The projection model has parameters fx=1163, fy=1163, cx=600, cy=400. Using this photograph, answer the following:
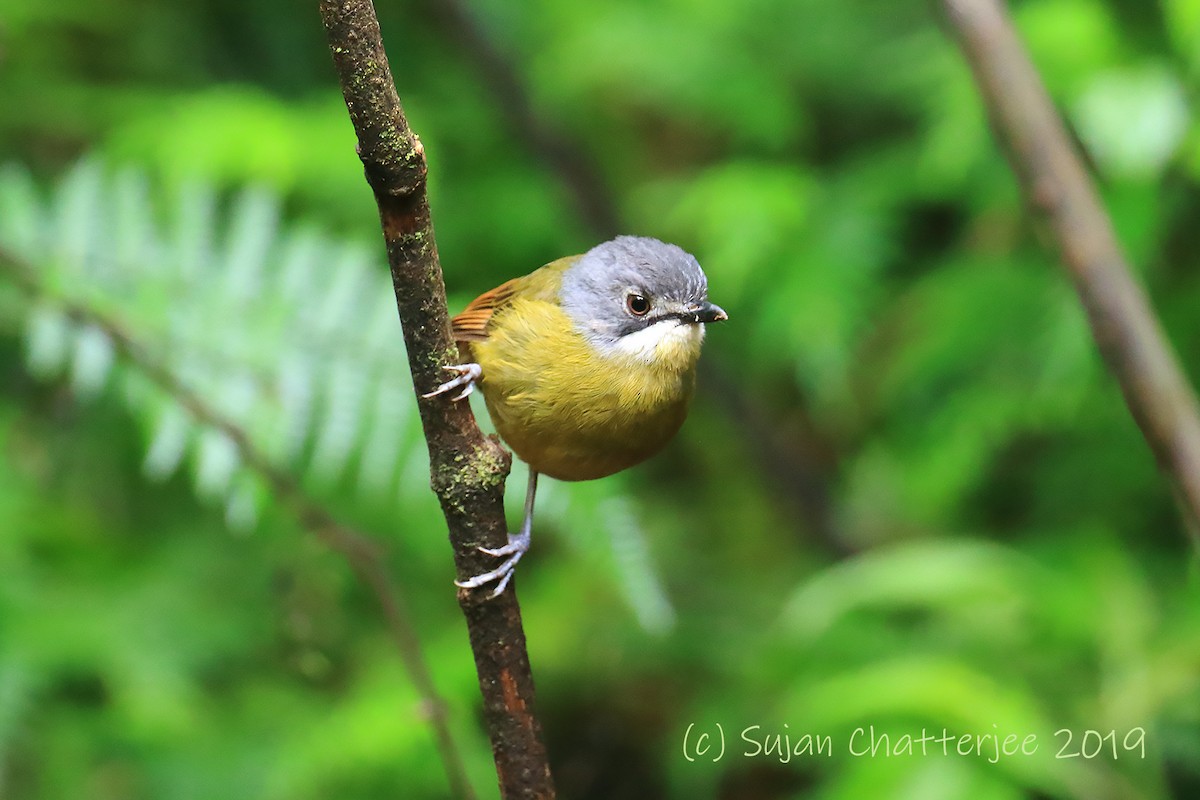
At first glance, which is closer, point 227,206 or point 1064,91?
point 1064,91

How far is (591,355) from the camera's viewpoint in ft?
8.41

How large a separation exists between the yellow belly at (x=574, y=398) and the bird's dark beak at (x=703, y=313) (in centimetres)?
9

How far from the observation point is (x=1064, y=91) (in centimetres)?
367

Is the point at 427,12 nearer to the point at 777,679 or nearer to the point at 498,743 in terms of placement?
the point at 777,679

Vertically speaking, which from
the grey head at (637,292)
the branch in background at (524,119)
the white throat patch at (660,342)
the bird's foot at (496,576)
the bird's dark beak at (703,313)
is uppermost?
the branch in background at (524,119)

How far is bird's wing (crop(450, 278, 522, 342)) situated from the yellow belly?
3.8 inches

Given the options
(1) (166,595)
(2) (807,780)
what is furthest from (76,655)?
(2) (807,780)

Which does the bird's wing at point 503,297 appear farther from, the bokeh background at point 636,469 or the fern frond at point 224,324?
the fern frond at point 224,324

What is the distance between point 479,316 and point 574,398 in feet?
1.60

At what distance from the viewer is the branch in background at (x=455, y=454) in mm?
1512

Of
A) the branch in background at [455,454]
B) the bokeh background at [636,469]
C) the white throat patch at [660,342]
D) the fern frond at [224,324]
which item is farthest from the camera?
the fern frond at [224,324]

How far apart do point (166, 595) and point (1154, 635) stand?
3.18 meters

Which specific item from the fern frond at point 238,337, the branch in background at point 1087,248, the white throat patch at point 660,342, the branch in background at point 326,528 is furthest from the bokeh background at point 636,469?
the branch in background at point 1087,248

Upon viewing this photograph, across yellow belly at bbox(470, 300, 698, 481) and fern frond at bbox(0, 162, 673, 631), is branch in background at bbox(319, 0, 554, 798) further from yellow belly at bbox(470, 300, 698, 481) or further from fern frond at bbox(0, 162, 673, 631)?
fern frond at bbox(0, 162, 673, 631)
